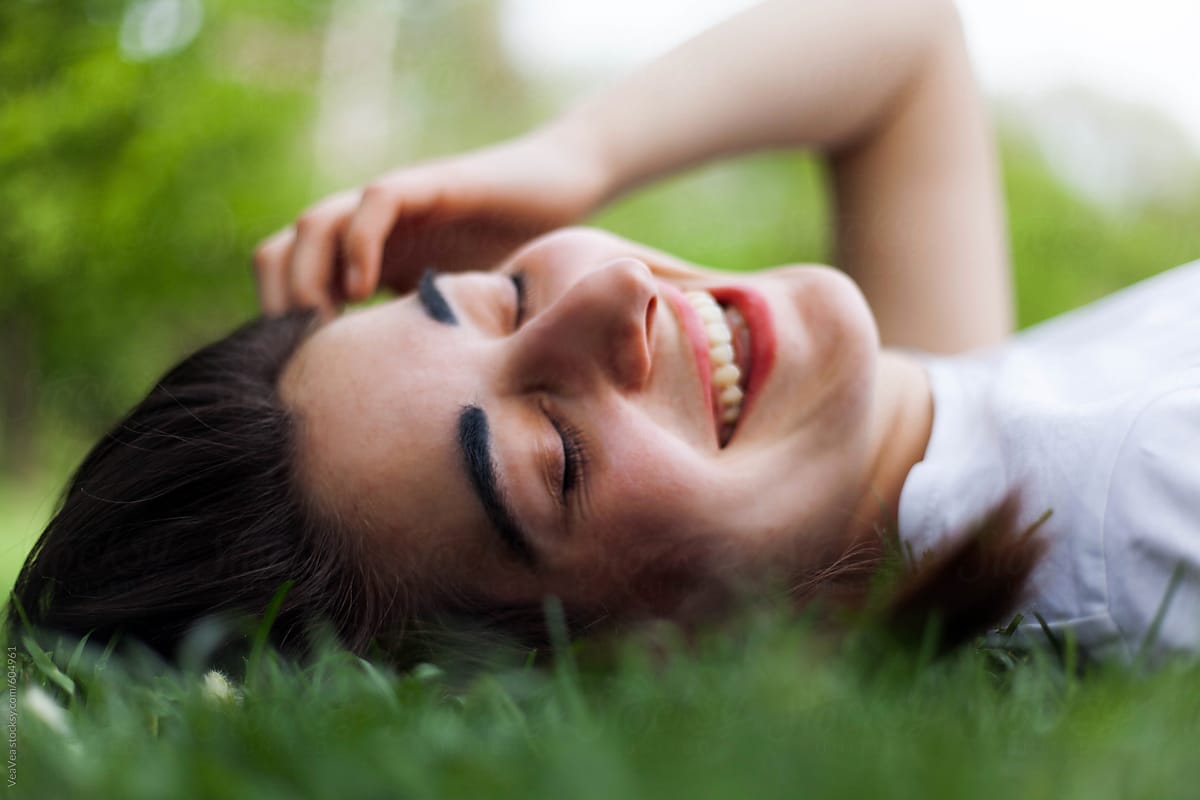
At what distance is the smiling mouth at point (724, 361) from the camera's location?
1849 millimetres

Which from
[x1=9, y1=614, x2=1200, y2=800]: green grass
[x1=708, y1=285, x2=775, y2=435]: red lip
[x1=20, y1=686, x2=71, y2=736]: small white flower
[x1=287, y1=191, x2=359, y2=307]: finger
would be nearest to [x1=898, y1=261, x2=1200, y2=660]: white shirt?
[x1=9, y1=614, x2=1200, y2=800]: green grass

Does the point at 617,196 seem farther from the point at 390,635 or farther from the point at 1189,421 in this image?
the point at 1189,421

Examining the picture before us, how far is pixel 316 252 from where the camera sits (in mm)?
2424

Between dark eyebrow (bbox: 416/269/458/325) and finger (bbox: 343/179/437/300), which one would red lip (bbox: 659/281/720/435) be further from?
finger (bbox: 343/179/437/300)

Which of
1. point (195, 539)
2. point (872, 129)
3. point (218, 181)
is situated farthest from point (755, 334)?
point (218, 181)

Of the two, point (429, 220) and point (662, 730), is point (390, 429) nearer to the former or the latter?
point (662, 730)

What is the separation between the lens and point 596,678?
1.29 metres

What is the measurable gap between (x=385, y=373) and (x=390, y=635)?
45 cm

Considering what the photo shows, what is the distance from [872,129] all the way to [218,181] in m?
8.10

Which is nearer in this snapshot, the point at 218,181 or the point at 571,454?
the point at 571,454

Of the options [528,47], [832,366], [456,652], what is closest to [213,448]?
[456,652]

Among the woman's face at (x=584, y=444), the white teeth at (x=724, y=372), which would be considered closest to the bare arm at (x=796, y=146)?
the woman's face at (x=584, y=444)

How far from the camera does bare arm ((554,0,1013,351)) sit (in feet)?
9.05

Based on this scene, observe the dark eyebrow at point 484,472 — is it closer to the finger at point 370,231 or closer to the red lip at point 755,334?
the red lip at point 755,334
